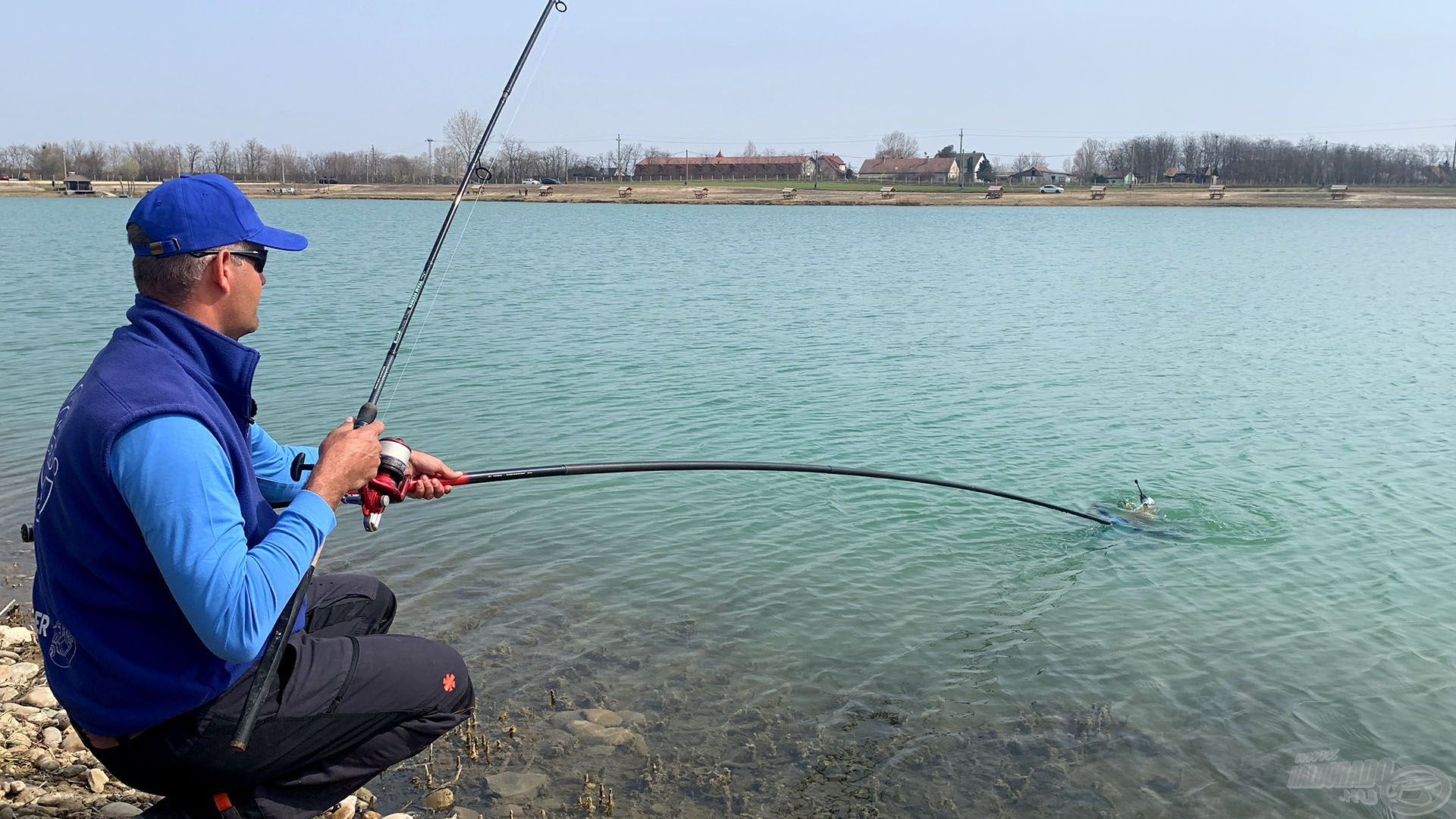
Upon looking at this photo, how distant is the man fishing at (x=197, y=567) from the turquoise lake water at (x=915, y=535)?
2.00m

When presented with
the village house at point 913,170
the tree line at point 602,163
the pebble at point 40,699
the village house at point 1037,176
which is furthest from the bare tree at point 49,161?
the pebble at point 40,699

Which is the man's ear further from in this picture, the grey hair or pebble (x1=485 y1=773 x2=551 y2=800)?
pebble (x1=485 y1=773 x2=551 y2=800)

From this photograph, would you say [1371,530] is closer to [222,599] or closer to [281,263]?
[222,599]

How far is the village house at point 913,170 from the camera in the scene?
14750 centimetres

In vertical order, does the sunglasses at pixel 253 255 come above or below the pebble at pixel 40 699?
above

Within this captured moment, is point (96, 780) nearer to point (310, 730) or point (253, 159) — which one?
point (310, 730)

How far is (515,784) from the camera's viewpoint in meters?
4.93

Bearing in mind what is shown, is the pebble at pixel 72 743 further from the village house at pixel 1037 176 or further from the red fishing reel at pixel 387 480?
the village house at pixel 1037 176

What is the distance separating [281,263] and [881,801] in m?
30.9

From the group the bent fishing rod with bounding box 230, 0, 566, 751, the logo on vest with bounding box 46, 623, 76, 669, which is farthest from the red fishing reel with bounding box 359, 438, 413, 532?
the logo on vest with bounding box 46, 623, 76, 669

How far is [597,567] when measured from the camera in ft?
26.2

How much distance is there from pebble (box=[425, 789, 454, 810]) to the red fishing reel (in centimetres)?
172

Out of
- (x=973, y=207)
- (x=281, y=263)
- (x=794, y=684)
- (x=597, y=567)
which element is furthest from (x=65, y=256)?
(x=973, y=207)

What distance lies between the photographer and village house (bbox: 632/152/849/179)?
146000 millimetres
